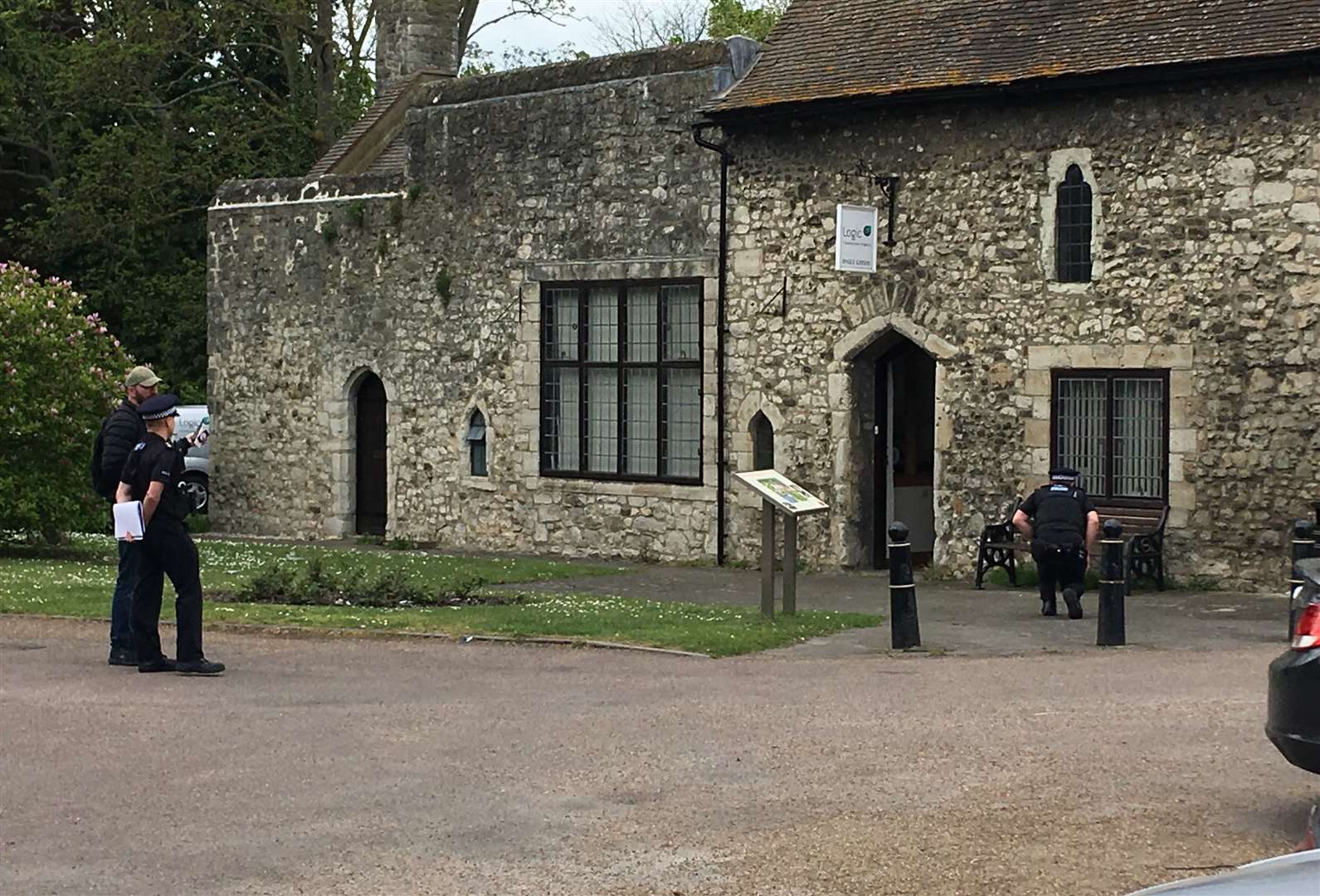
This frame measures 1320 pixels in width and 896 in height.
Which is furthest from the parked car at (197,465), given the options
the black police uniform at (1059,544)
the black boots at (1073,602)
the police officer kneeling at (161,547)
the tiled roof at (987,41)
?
the police officer kneeling at (161,547)

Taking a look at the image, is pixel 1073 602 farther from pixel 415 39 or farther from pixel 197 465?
pixel 197 465

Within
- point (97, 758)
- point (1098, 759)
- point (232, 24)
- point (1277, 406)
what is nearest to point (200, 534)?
point (232, 24)

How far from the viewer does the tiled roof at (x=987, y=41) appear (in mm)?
18578

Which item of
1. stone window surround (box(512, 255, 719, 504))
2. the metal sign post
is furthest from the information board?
stone window surround (box(512, 255, 719, 504))

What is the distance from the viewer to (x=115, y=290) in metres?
40.3

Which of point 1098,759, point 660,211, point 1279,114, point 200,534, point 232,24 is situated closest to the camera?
point 1098,759

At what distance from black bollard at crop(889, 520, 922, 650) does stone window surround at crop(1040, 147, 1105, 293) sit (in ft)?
20.4

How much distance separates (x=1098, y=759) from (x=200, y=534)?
2195 cm

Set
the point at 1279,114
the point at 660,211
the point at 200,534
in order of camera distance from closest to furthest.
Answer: the point at 1279,114
the point at 660,211
the point at 200,534

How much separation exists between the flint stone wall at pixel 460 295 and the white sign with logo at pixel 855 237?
2.29 metres

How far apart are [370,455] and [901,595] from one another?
14595 mm

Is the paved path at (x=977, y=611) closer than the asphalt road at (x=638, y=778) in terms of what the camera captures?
No

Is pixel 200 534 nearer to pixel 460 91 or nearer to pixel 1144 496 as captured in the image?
pixel 460 91

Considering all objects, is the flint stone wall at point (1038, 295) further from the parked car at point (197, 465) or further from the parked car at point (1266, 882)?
the parked car at point (1266, 882)
